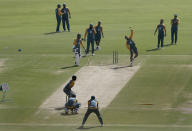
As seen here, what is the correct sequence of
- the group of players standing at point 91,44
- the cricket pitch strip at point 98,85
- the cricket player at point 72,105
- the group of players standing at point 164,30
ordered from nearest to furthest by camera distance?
the group of players standing at point 91,44 → the cricket player at point 72,105 → the cricket pitch strip at point 98,85 → the group of players standing at point 164,30

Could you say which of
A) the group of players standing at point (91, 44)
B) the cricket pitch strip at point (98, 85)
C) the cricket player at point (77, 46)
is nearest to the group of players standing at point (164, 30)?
the group of players standing at point (91, 44)

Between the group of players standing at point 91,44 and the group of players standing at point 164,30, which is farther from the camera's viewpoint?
the group of players standing at point 164,30

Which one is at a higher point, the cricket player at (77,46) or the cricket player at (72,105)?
the cricket player at (77,46)

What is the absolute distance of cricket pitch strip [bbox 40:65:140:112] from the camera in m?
34.7

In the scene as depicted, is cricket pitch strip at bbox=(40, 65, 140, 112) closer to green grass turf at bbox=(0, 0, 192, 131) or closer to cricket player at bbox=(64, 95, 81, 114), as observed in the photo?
green grass turf at bbox=(0, 0, 192, 131)

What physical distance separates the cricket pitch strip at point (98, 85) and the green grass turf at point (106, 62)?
0.56 metres

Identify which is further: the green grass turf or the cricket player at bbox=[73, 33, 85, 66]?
the cricket player at bbox=[73, 33, 85, 66]

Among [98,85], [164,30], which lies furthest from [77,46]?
[164,30]

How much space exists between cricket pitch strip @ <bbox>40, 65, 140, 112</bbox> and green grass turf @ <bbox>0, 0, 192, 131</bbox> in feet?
1.85

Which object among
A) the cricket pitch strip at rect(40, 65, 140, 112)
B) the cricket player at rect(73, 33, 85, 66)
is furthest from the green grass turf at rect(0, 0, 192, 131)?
the cricket player at rect(73, 33, 85, 66)

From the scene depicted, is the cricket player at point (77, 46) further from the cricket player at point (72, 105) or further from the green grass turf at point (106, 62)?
the cricket player at point (72, 105)

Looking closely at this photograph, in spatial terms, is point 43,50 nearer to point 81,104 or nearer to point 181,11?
point 81,104

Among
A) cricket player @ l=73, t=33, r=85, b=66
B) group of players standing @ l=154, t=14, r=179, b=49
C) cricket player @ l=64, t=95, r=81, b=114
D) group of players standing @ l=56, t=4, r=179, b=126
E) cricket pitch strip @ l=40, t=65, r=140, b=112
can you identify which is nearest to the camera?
group of players standing @ l=56, t=4, r=179, b=126

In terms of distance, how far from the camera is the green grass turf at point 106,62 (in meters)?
32.0
